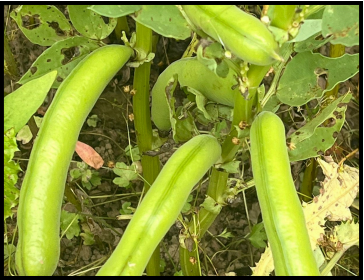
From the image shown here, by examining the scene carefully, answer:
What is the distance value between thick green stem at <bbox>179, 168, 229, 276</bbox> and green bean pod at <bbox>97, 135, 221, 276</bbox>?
0.23 meters

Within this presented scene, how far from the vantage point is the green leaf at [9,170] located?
1.10 metres

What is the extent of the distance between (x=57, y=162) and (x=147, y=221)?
266 millimetres

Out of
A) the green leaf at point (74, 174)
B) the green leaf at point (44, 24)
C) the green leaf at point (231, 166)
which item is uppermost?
the green leaf at point (44, 24)

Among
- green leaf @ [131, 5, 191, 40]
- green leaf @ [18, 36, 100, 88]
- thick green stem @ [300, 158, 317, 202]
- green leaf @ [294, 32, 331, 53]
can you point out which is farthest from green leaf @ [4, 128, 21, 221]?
thick green stem @ [300, 158, 317, 202]

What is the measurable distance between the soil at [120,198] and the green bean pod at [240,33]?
0.98 m

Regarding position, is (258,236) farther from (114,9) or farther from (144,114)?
(114,9)

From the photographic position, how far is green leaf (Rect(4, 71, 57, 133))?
3.51ft

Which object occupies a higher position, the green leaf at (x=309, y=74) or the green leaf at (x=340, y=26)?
the green leaf at (x=340, y=26)

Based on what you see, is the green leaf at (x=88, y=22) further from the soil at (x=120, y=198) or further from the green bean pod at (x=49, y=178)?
the soil at (x=120, y=198)

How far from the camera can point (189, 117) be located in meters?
1.32

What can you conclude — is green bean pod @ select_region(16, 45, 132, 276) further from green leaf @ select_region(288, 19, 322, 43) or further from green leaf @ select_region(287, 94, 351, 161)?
green leaf @ select_region(287, 94, 351, 161)

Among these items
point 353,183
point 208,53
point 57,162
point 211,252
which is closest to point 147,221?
point 57,162

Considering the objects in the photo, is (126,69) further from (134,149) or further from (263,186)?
(263,186)

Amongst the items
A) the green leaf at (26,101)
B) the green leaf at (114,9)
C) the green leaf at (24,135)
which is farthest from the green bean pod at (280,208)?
the green leaf at (24,135)
